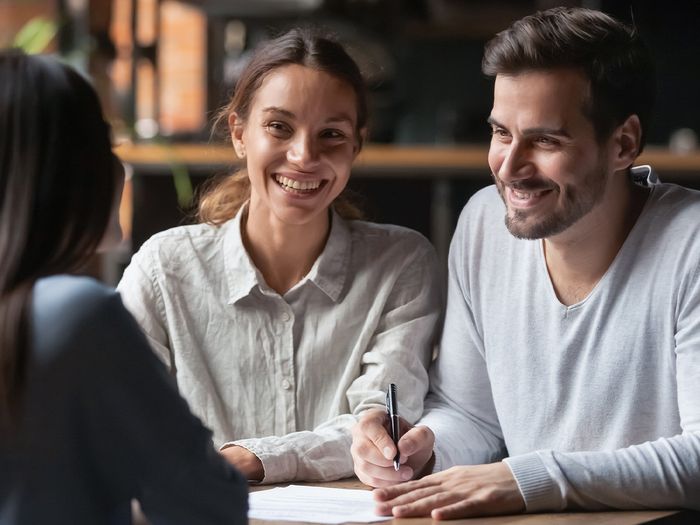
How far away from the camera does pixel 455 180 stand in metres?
3.86

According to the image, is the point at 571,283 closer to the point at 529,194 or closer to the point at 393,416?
the point at 529,194

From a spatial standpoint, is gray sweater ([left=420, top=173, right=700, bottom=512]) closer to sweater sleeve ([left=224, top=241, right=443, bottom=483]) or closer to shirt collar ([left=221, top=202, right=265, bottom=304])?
sweater sleeve ([left=224, top=241, right=443, bottom=483])

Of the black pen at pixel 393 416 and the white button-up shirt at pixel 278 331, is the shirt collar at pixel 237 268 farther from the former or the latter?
the black pen at pixel 393 416

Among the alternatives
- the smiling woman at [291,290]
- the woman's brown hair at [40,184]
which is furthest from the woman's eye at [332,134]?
the woman's brown hair at [40,184]

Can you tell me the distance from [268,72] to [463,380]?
62cm

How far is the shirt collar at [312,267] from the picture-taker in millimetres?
1912

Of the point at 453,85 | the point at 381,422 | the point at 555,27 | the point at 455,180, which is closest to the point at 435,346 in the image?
the point at 381,422

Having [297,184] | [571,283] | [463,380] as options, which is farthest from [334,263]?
[571,283]

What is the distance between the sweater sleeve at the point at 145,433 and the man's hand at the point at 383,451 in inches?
17.2

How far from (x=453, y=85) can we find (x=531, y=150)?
500 centimetres

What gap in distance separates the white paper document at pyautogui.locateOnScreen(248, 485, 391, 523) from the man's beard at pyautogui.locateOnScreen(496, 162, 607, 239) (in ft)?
1.55

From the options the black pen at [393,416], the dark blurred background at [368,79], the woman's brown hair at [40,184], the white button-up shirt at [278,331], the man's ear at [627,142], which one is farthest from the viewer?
the dark blurred background at [368,79]

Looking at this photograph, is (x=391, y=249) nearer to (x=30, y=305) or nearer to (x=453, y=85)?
(x=30, y=305)

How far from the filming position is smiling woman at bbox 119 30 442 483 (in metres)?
1.87
